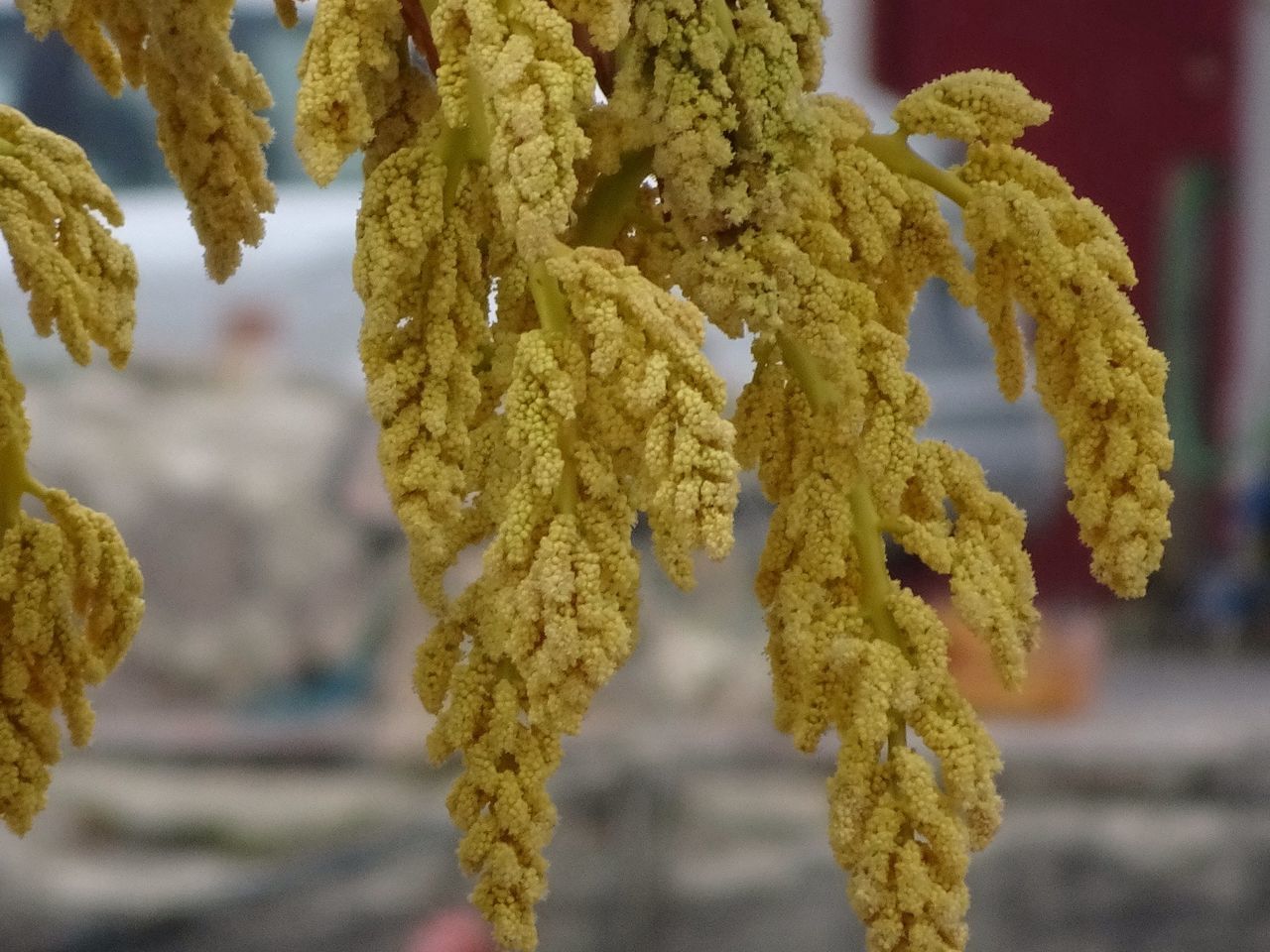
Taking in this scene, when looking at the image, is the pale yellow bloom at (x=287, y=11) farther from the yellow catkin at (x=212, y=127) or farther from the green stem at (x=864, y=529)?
the green stem at (x=864, y=529)

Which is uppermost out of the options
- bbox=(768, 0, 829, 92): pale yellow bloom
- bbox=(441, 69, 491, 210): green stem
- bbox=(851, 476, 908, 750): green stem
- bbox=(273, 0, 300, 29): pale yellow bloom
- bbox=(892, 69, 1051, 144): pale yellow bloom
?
bbox=(273, 0, 300, 29): pale yellow bloom

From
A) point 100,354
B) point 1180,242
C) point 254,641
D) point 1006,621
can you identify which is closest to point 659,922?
point 254,641

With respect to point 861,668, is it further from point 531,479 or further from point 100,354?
point 100,354

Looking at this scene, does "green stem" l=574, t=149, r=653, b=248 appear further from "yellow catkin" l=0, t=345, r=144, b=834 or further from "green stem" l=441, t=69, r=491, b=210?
"yellow catkin" l=0, t=345, r=144, b=834

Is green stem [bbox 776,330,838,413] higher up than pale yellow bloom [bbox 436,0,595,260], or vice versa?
pale yellow bloom [bbox 436,0,595,260]

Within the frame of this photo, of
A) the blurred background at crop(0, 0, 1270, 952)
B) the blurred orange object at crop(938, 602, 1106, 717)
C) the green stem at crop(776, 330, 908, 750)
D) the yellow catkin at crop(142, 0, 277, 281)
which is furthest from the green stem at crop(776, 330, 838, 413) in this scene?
the blurred orange object at crop(938, 602, 1106, 717)
